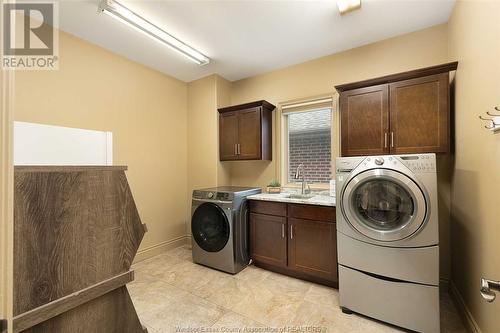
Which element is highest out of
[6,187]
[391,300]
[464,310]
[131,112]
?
[131,112]

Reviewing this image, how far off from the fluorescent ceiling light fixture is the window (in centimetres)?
161

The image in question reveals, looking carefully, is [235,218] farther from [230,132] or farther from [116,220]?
[116,220]

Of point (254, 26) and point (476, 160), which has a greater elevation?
point (254, 26)

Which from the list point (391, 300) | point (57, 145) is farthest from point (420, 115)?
point (57, 145)

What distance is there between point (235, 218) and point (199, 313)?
1031mm

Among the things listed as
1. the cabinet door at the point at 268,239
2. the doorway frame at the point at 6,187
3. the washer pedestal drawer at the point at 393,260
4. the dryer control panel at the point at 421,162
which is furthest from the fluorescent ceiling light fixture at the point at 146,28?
the washer pedestal drawer at the point at 393,260

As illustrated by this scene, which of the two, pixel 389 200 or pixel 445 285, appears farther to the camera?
pixel 445 285

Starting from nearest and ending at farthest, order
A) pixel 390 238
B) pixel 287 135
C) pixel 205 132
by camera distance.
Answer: pixel 390 238
pixel 287 135
pixel 205 132

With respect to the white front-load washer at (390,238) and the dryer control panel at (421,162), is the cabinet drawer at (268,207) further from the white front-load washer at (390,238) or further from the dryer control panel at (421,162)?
the dryer control panel at (421,162)

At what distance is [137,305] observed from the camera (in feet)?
6.76

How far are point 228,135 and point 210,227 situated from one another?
1442 mm

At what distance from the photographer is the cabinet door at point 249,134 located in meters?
3.19

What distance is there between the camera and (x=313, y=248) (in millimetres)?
2398
